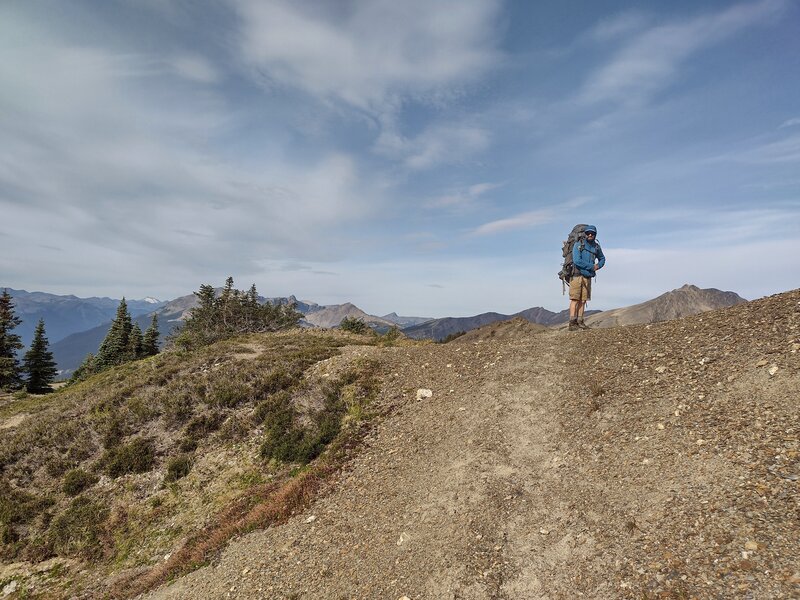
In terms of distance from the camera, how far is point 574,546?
7.24 meters

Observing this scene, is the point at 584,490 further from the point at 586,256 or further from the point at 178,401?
the point at 178,401

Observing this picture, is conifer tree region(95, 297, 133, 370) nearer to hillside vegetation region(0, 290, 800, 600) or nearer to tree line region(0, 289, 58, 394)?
tree line region(0, 289, 58, 394)

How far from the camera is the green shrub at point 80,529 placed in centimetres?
1213

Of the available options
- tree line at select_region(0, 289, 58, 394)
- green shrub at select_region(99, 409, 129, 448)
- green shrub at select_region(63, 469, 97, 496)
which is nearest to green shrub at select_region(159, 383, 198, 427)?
green shrub at select_region(99, 409, 129, 448)

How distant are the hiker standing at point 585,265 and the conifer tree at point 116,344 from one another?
67671mm

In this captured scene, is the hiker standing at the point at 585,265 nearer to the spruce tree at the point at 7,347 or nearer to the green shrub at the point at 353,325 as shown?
the green shrub at the point at 353,325

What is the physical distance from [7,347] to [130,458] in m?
57.9

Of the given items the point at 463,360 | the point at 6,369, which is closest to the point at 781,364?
the point at 463,360

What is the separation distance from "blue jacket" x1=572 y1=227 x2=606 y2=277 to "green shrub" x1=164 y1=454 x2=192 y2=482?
1743 cm

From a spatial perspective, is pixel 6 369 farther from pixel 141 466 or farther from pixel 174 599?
pixel 174 599

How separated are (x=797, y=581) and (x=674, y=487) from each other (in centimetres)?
238

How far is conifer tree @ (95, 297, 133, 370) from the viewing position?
62.5 meters

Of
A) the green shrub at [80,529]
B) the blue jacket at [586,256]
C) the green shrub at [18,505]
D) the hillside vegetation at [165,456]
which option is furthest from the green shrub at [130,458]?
the blue jacket at [586,256]

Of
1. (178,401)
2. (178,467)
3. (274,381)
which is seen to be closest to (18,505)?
(178,467)
